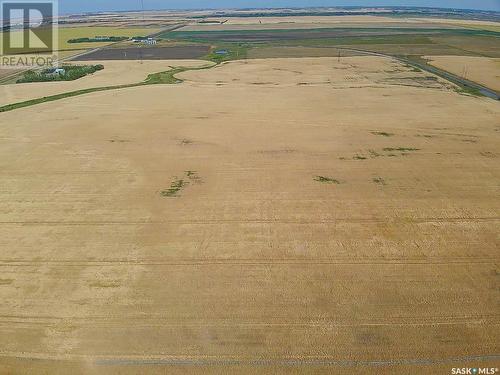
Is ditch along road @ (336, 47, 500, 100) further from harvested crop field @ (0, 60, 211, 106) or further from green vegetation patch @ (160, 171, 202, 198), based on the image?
green vegetation patch @ (160, 171, 202, 198)

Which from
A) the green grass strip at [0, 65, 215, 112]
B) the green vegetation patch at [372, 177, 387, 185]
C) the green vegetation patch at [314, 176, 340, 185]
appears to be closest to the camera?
the green vegetation patch at [372, 177, 387, 185]

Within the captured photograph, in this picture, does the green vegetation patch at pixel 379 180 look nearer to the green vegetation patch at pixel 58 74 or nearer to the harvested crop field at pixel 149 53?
the green vegetation patch at pixel 58 74

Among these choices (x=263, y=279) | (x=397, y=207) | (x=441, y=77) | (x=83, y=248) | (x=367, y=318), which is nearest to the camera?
(x=367, y=318)

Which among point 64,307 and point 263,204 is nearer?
point 64,307

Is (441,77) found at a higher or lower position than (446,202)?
higher

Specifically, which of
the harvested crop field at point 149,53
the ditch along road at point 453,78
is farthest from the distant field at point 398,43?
the harvested crop field at point 149,53

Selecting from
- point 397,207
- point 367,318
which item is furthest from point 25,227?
point 397,207

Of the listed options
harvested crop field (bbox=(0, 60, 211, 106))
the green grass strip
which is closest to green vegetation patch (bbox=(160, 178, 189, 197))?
the green grass strip

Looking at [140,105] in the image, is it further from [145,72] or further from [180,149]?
[145,72]
